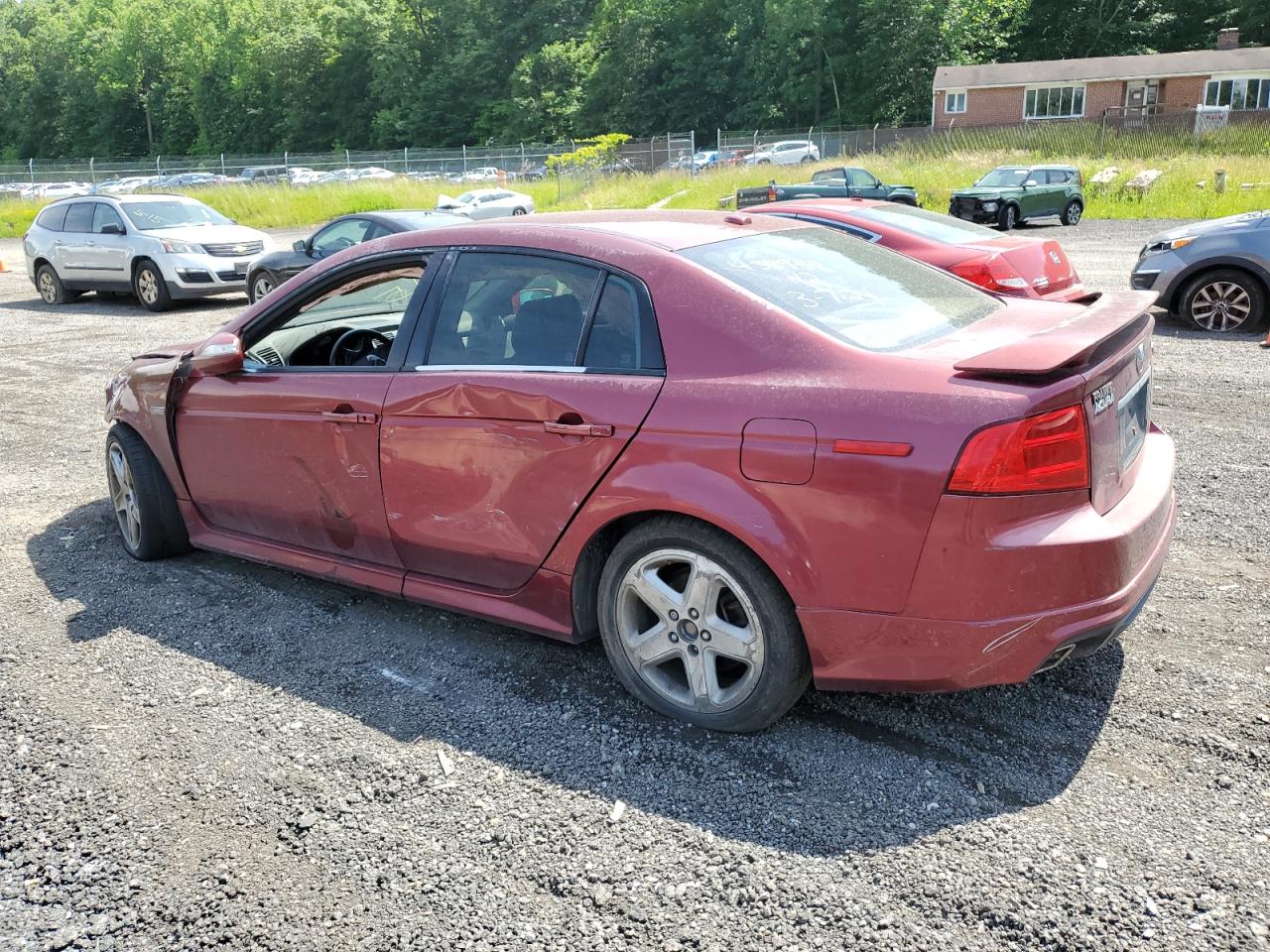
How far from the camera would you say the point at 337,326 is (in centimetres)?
500

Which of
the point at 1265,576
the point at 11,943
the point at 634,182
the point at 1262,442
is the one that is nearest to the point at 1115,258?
the point at 1262,442

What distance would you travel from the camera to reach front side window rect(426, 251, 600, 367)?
3559 millimetres

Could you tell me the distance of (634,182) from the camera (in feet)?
122

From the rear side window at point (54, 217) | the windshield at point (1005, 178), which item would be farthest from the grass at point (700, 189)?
the rear side window at point (54, 217)

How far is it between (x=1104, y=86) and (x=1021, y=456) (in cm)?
6258

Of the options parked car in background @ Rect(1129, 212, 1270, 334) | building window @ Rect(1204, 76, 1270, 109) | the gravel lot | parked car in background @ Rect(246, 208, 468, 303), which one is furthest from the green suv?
building window @ Rect(1204, 76, 1270, 109)

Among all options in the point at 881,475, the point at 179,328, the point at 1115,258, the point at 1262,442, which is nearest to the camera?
the point at 881,475

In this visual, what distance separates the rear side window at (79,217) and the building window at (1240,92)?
54.4m

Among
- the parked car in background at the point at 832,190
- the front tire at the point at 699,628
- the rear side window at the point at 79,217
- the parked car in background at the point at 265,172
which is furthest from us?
the parked car in background at the point at 265,172

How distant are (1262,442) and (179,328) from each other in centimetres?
1228

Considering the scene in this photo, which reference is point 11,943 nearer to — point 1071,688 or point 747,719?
point 747,719

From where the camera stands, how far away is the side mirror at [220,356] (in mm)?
4461

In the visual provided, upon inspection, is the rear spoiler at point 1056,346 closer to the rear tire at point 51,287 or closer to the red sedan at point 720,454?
the red sedan at point 720,454

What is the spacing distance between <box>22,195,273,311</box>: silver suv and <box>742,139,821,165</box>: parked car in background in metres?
30.4
